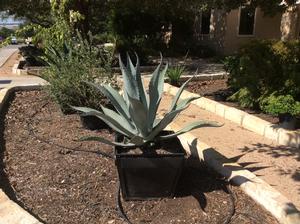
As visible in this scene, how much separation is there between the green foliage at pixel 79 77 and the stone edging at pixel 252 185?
1.83 metres

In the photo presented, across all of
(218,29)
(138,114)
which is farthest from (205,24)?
(138,114)

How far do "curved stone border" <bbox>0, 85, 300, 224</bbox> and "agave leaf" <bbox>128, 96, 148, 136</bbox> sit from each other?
99 centimetres

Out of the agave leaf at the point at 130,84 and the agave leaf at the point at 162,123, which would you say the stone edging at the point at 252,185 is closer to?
the agave leaf at the point at 162,123

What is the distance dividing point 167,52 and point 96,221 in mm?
16978

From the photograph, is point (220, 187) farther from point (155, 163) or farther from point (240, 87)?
point (240, 87)

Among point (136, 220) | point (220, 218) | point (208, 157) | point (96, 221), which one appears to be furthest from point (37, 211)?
point (208, 157)

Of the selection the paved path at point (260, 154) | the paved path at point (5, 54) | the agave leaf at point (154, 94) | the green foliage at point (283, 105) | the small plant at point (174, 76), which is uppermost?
the agave leaf at point (154, 94)

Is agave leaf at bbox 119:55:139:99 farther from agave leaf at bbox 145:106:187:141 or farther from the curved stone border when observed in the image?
the curved stone border

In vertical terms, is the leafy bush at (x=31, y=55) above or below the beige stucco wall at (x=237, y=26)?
below

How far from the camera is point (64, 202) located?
3957mm

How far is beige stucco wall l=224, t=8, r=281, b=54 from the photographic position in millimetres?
20047

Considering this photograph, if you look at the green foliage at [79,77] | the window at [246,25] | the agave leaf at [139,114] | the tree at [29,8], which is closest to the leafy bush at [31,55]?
the tree at [29,8]

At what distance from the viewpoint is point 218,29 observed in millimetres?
20625

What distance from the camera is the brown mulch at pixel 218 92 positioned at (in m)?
7.50
